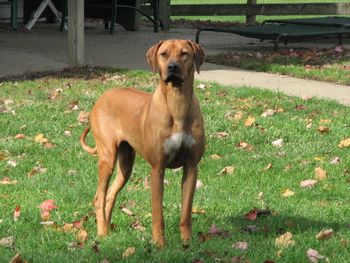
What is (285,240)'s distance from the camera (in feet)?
15.0

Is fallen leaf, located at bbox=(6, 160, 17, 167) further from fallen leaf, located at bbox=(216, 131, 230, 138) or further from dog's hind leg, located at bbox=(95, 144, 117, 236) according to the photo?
fallen leaf, located at bbox=(216, 131, 230, 138)

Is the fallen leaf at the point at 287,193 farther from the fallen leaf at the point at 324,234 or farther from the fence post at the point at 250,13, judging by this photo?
the fence post at the point at 250,13

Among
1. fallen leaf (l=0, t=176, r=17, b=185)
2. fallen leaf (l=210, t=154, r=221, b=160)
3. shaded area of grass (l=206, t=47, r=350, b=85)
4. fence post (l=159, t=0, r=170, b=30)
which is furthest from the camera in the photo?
fence post (l=159, t=0, r=170, b=30)

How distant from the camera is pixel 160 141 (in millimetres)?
4402

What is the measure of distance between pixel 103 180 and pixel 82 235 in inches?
14.3

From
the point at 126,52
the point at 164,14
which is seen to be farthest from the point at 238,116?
the point at 164,14

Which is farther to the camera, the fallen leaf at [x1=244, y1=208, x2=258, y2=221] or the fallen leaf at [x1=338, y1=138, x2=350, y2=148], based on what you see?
the fallen leaf at [x1=338, y1=138, x2=350, y2=148]

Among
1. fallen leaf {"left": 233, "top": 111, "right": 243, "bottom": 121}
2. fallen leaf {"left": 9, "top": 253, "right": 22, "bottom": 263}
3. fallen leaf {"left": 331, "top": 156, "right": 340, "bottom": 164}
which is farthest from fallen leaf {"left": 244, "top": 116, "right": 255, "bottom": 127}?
fallen leaf {"left": 9, "top": 253, "right": 22, "bottom": 263}

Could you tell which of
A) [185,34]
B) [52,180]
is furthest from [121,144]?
[185,34]

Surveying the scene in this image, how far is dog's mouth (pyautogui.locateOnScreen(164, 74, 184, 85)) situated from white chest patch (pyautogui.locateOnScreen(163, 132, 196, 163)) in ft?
0.95

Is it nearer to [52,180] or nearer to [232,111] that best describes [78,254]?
[52,180]

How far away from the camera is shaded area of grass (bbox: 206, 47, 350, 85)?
37.1ft

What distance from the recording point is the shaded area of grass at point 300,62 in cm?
1130

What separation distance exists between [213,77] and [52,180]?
17.6 feet
